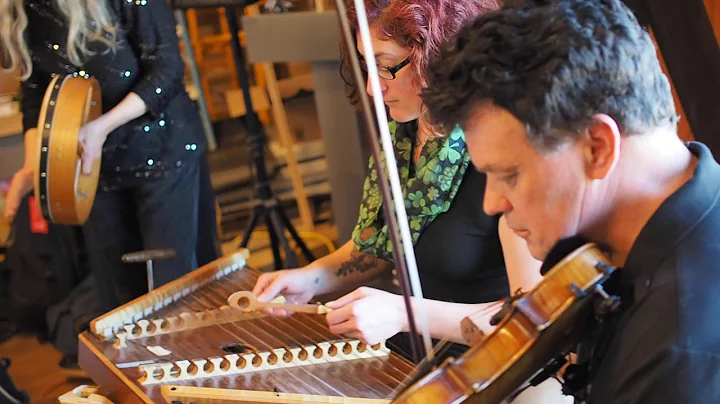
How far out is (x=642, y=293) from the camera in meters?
0.72

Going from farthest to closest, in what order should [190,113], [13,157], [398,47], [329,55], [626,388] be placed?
[13,157]
[329,55]
[190,113]
[398,47]
[626,388]

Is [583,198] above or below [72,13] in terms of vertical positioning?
below

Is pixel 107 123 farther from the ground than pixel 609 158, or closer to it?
farther from the ground

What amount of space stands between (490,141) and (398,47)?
1.53 feet

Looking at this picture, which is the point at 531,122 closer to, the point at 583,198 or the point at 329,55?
the point at 583,198

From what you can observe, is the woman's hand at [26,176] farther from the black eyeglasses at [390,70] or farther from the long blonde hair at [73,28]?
the black eyeglasses at [390,70]

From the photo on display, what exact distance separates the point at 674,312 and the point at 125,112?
1477 mm

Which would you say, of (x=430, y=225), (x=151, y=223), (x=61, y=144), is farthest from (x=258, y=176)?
→ (x=430, y=225)

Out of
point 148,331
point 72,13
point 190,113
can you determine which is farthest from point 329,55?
point 148,331

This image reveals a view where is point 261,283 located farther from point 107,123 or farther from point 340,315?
point 107,123

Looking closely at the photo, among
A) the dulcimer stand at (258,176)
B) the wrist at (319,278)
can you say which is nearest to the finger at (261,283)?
the wrist at (319,278)

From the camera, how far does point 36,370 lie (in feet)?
8.40

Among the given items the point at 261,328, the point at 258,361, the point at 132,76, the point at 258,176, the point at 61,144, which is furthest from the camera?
the point at 258,176

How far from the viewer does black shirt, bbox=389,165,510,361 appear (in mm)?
1228
